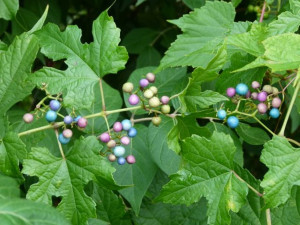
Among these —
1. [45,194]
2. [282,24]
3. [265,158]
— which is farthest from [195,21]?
[45,194]

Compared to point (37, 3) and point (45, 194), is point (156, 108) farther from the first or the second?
point (37, 3)

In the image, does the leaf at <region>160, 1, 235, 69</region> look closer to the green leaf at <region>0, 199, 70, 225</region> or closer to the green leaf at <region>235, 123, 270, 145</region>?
the green leaf at <region>235, 123, 270, 145</region>

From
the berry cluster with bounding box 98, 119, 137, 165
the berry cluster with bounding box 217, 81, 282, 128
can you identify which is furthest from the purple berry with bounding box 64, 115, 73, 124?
the berry cluster with bounding box 217, 81, 282, 128

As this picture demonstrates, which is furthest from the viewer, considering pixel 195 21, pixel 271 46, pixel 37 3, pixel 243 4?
pixel 243 4

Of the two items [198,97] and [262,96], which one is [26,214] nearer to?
[198,97]

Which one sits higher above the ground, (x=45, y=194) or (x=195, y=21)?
(x=195, y=21)

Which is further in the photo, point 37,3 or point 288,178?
point 37,3

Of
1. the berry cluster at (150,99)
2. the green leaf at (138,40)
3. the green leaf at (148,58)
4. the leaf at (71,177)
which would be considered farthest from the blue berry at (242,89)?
the green leaf at (138,40)
